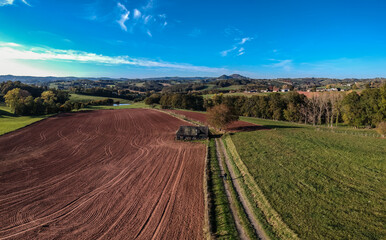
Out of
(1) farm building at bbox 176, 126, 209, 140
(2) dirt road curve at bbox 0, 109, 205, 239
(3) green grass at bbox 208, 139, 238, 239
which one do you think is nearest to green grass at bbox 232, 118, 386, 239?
(3) green grass at bbox 208, 139, 238, 239

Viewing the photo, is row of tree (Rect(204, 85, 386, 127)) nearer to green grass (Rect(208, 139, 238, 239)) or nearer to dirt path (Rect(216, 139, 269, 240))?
dirt path (Rect(216, 139, 269, 240))

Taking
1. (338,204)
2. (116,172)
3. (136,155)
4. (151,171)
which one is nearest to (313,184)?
(338,204)

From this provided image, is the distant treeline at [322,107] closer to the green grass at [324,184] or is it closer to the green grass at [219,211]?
the green grass at [324,184]

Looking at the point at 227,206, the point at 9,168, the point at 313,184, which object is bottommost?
the point at 9,168

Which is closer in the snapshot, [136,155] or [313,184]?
[313,184]

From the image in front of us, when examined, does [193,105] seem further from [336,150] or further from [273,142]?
[336,150]

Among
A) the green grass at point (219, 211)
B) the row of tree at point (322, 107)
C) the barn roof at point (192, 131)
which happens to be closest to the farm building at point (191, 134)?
the barn roof at point (192, 131)
